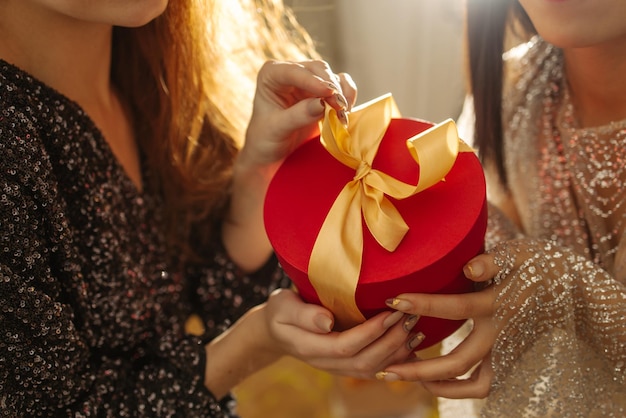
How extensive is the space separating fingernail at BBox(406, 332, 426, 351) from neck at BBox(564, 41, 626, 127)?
34 centimetres

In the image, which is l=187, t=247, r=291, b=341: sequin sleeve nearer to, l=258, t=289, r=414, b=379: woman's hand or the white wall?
l=258, t=289, r=414, b=379: woman's hand

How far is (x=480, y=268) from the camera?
0.61 meters

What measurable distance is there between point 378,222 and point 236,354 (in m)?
0.27

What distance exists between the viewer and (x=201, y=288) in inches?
36.4

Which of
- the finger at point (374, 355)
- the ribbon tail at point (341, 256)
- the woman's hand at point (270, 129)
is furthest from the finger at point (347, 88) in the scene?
the finger at point (374, 355)

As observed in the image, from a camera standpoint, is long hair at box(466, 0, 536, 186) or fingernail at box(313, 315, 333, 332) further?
long hair at box(466, 0, 536, 186)

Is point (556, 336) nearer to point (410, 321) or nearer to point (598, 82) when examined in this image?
point (410, 321)

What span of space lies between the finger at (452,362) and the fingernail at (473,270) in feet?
0.23

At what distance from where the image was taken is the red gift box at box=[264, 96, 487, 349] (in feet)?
1.94

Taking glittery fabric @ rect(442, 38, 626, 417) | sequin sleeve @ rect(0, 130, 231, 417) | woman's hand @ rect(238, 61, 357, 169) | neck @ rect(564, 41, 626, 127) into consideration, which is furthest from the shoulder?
neck @ rect(564, 41, 626, 127)

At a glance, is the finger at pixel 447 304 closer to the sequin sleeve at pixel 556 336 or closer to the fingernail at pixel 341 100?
the sequin sleeve at pixel 556 336

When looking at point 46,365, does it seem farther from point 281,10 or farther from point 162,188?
point 281,10

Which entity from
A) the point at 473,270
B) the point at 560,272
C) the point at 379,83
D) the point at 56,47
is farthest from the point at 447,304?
the point at 379,83

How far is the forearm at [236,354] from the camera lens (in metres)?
0.77
